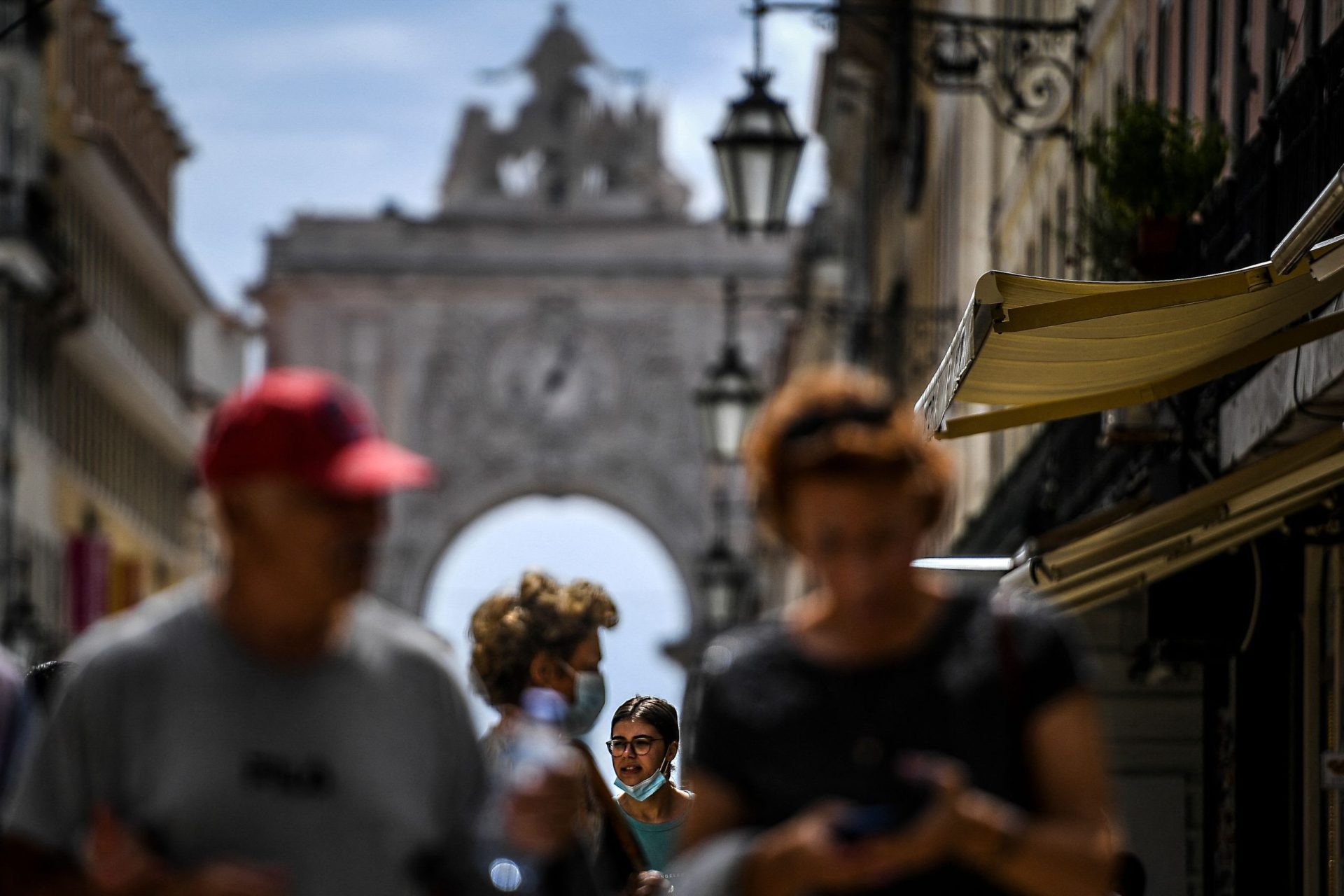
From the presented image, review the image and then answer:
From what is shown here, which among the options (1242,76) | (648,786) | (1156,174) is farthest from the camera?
(1242,76)

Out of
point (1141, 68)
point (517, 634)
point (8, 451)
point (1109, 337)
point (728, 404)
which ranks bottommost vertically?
point (8, 451)

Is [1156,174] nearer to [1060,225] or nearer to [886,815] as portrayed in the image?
[1060,225]

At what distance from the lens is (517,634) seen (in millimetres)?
5727

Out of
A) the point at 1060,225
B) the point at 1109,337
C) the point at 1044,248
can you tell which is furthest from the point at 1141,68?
the point at 1109,337

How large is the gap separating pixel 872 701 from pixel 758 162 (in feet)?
40.8

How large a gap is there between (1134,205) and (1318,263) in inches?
177

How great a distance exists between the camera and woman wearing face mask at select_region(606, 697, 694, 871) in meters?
8.59

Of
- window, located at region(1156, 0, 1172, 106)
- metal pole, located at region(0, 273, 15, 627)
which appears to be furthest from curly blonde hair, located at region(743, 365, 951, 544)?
metal pole, located at region(0, 273, 15, 627)

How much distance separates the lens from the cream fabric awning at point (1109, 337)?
905 cm

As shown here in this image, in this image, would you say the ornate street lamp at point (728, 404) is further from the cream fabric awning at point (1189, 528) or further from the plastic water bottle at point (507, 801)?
the plastic water bottle at point (507, 801)

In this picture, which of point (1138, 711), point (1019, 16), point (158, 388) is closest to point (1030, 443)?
point (1019, 16)

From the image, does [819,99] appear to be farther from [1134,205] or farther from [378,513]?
[378,513]

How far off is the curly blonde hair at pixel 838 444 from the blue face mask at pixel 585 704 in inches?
60.7

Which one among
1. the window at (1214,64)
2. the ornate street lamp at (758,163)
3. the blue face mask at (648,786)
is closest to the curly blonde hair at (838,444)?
the blue face mask at (648,786)
